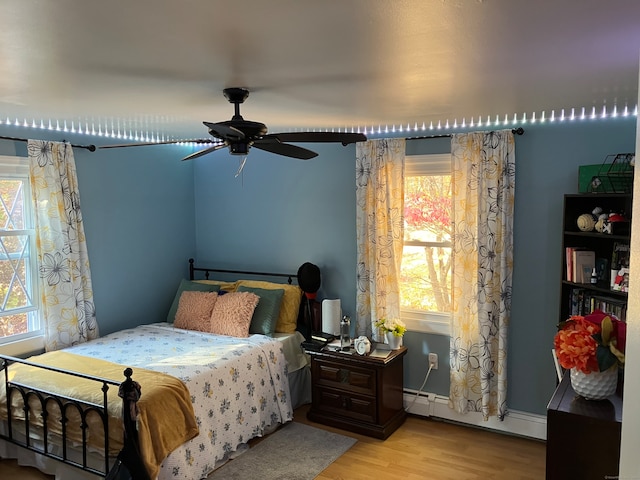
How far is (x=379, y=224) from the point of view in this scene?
13.4 ft

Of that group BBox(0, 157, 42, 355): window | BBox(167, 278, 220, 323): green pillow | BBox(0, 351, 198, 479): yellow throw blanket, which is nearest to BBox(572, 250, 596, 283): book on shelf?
BBox(0, 351, 198, 479): yellow throw blanket

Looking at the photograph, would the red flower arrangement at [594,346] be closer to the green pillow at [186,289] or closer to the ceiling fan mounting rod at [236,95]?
the ceiling fan mounting rod at [236,95]

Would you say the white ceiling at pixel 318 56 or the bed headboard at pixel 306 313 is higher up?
the white ceiling at pixel 318 56

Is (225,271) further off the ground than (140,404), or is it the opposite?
(225,271)

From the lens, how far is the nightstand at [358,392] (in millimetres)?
3781

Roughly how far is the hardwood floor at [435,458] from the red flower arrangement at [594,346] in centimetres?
168

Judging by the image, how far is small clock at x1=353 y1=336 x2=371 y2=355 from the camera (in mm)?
3857

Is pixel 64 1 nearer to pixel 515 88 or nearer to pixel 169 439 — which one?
pixel 515 88

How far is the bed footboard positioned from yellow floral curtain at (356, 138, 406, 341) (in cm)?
203

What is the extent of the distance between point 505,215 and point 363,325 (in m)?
1.43

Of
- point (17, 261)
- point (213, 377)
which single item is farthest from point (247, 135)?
point (17, 261)

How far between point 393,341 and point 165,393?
1.75 m

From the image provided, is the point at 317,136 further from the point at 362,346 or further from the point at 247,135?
the point at 362,346

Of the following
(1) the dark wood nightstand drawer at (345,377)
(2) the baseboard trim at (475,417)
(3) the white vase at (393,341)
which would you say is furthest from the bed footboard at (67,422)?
(2) the baseboard trim at (475,417)
